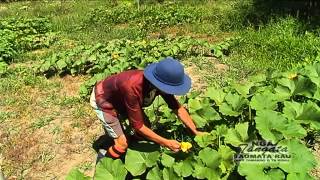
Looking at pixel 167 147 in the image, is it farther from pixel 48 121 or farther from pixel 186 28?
pixel 186 28

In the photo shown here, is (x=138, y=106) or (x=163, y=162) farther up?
(x=138, y=106)

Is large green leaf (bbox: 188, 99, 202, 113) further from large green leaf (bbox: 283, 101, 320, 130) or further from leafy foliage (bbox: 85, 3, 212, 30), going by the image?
leafy foliage (bbox: 85, 3, 212, 30)

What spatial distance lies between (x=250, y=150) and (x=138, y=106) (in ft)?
3.24

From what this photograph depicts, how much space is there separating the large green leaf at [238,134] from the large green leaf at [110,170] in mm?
875

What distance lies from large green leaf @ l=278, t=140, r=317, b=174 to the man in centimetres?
84

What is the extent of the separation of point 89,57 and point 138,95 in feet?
12.3

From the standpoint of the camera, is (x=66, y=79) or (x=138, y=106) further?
(x=66, y=79)

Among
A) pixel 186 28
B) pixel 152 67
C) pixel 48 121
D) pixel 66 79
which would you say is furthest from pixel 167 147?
pixel 186 28

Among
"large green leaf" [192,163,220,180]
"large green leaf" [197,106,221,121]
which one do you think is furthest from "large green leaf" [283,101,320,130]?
"large green leaf" [192,163,220,180]

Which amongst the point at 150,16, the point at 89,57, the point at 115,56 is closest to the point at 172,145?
the point at 115,56

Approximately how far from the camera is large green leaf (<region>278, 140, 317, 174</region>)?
3434mm

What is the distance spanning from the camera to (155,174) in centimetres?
377

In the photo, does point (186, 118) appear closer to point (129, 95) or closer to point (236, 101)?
point (236, 101)

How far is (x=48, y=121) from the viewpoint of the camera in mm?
5809
